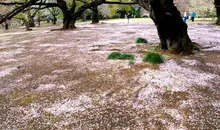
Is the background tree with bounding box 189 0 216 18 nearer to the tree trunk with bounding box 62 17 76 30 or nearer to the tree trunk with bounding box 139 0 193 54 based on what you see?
the tree trunk with bounding box 62 17 76 30

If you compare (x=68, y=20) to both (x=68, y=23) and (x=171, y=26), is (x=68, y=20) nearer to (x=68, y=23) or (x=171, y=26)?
(x=68, y=23)

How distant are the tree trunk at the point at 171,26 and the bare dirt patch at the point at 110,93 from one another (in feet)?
1.85

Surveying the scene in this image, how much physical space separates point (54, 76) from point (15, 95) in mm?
1649

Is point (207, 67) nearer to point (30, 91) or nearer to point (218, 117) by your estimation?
point (218, 117)

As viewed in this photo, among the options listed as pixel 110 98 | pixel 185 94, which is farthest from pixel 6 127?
pixel 185 94

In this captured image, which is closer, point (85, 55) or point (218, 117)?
point (218, 117)

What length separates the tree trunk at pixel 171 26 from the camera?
9.64 metres

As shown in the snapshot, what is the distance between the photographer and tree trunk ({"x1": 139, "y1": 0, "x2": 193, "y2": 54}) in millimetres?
9641

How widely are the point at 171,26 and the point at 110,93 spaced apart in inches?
199

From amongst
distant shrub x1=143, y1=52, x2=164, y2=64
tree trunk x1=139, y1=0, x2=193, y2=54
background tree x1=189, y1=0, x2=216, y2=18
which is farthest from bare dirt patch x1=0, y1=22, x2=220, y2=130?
background tree x1=189, y1=0, x2=216, y2=18

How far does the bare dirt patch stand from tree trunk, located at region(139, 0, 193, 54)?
56 centimetres

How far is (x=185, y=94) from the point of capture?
19.6 feet

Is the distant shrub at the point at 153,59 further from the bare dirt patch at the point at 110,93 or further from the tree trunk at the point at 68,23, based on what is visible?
the tree trunk at the point at 68,23

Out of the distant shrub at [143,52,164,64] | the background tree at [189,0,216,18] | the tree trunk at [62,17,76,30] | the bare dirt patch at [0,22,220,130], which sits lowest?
the bare dirt patch at [0,22,220,130]
